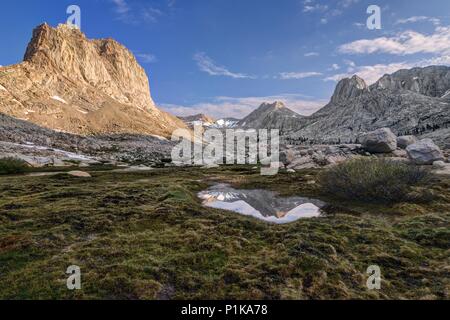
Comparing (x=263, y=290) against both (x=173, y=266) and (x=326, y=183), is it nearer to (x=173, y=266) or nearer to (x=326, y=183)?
(x=173, y=266)

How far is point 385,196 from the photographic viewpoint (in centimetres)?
2291

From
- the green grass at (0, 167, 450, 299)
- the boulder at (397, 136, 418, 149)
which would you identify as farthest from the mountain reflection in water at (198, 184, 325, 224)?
the boulder at (397, 136, 418, 149)

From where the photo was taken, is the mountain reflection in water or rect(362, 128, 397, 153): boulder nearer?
the mountain reflection in water

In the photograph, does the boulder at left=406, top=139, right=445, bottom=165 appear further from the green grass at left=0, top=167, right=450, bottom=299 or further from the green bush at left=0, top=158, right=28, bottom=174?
the green bush at left=0, top=158, right=28, bottom=174

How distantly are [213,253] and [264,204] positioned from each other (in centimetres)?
1151

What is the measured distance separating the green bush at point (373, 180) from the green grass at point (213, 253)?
83.2 inches

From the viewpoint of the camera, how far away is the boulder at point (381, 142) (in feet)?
221

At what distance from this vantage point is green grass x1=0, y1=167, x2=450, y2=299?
9.79 m

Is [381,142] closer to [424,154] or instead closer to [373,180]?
[424,154]

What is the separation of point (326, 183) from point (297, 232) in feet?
43.5

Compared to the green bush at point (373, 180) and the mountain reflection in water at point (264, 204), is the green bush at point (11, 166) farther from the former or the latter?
the green bush at point (373, 180)

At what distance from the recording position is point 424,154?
50.9 meters

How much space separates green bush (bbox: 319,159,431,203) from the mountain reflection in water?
9.96 ft

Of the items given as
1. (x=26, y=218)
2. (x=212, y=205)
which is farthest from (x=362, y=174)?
(x=26, y=218)
